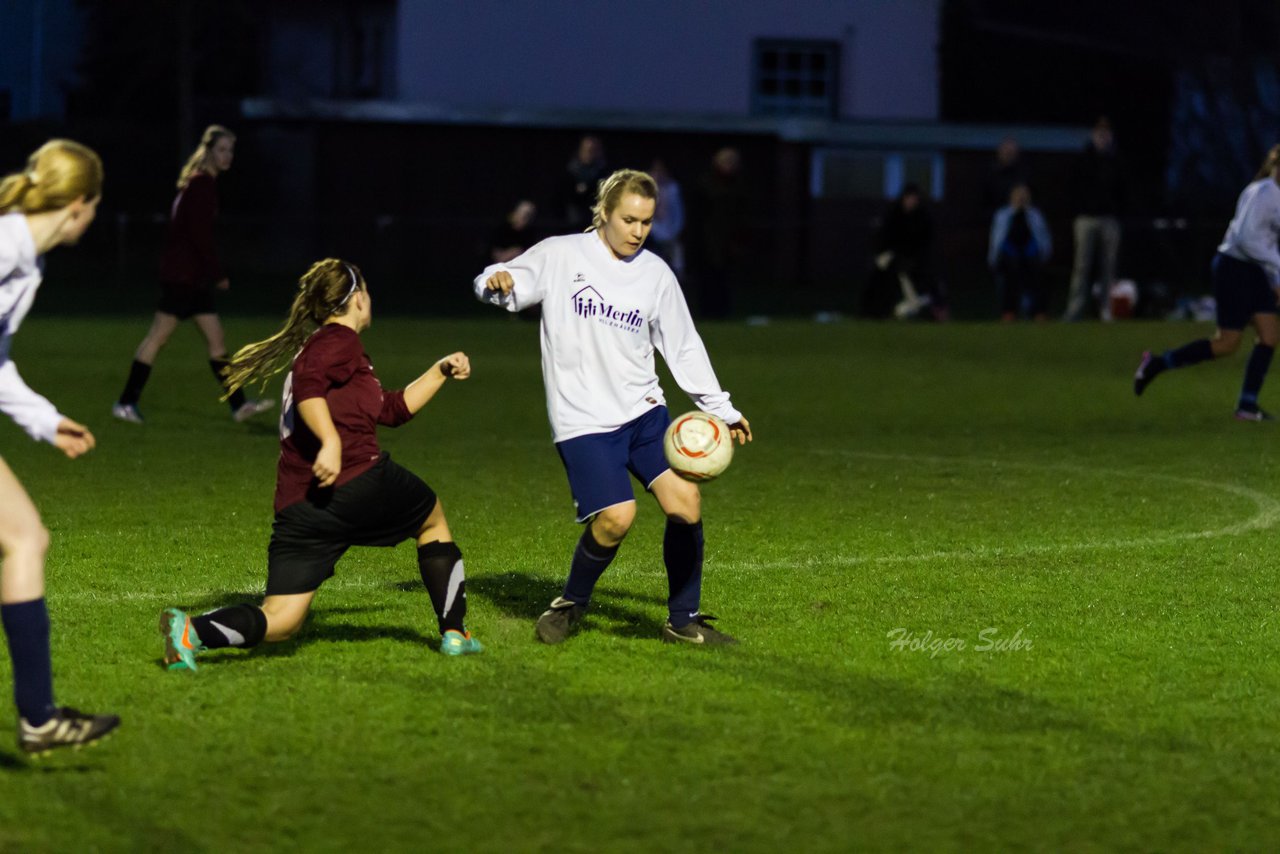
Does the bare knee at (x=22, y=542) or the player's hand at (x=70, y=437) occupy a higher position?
the player's hand at (x=70, y=437)

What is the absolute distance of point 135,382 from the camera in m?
14.2

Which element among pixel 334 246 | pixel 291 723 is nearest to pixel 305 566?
pixel 291 723

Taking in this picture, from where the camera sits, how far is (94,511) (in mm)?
10094

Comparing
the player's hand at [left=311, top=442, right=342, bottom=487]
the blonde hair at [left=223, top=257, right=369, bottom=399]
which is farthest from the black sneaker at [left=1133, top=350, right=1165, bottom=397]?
the player's hand at [left=311, top=442, right=342, bottom=487]

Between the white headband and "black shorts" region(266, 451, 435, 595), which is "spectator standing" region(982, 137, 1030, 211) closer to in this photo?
the white headband

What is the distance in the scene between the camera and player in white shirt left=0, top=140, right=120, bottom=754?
529 centimetres

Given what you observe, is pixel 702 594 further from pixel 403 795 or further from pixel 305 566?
pixel 403 795

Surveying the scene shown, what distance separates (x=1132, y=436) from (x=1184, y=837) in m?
9.52

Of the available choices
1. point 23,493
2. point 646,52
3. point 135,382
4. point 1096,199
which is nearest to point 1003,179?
point 1096,199

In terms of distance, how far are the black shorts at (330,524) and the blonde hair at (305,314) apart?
0.51 meters

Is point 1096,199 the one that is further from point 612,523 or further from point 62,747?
point 62,747

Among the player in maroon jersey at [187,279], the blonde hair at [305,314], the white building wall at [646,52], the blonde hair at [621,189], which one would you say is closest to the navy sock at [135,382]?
the player in maroon jersey at [187,279]

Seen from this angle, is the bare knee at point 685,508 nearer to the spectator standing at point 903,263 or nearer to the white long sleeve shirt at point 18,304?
the white long sleeve shirt at point 18,304

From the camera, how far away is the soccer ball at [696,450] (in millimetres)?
6816
